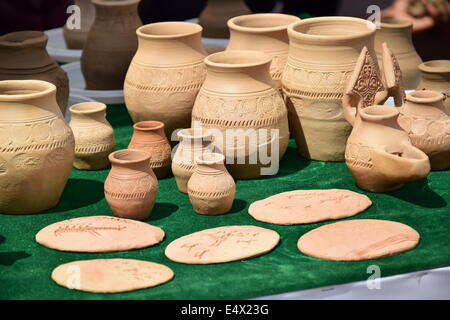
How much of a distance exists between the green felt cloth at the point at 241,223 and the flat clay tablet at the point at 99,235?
0.05 metres

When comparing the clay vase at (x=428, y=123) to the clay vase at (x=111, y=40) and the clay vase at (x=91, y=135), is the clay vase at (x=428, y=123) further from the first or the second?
the clay vase at (x=111, y=40)

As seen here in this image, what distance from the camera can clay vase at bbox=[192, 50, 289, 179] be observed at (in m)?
A: 6.46

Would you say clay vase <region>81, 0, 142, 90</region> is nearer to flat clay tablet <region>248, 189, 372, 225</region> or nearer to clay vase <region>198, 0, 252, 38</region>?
clay vase <region>198, 0, 252, 38</region>

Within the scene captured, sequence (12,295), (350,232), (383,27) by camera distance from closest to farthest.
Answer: (12,295)
(350,232)
(383,27)

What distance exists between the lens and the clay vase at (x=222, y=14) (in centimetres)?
972

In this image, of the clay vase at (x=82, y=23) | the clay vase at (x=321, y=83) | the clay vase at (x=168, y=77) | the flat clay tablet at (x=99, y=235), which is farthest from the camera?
the clay vase at (x=82, y=23)

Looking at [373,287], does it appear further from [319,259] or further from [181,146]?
[181,146]

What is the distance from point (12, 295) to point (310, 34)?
3.08 metres

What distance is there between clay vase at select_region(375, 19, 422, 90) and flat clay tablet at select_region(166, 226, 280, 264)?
8.63 ft

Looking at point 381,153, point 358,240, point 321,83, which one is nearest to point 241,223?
point 358,240

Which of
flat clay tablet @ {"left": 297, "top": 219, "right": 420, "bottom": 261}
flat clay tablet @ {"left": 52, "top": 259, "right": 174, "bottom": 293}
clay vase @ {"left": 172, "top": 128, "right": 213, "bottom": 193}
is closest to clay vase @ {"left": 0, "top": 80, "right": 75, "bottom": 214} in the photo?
clay vase @ {"left": 172, "top": 128, "right": 213, "bottom": 193}

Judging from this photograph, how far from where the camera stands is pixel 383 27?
7.77 m

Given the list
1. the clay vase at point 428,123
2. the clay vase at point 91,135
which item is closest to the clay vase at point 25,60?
the clay vase at point 91,135

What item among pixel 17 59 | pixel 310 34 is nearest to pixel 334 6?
pixel 310 34
